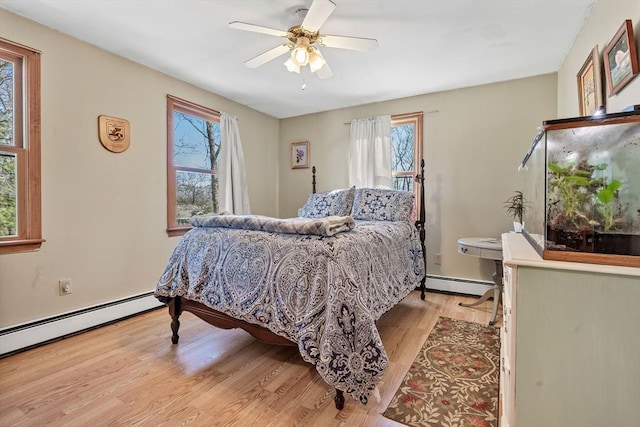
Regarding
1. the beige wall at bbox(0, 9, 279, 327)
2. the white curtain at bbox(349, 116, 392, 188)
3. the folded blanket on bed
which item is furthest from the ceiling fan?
the white curtain at bbox(349, 116, 392, 188)

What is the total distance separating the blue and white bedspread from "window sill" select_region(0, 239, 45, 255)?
3.16 feet

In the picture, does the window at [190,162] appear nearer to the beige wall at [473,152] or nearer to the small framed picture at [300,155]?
Result: the small framed picture at [300,155]

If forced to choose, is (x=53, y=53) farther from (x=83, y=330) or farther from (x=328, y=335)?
(x=328, y=335)

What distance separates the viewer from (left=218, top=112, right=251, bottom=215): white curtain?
361cm

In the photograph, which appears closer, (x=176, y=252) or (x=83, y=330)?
(x=176, y=252)

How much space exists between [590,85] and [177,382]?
3176 mm

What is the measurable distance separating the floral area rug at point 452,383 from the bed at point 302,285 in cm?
28

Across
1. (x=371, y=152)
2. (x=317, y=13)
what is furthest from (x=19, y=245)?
(x=371, y=152)

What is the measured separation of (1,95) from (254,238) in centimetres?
210

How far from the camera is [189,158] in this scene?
3387 millimetres

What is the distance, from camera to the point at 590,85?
194cm

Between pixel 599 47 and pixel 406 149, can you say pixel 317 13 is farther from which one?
pixel 406 149

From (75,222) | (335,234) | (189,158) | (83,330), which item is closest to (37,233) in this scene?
(75,222)

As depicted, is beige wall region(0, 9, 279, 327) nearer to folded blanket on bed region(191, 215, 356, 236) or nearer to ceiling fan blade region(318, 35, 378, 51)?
folded blanket on bed region(191, 215, 356, 236)
